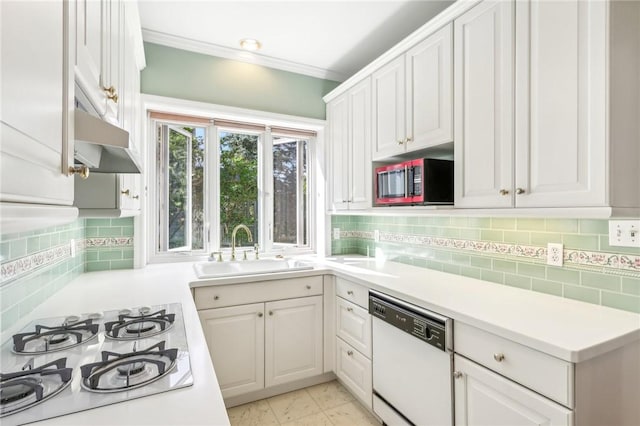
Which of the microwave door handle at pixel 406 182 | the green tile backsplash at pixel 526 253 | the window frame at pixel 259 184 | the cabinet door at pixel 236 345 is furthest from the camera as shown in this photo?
the window frame at pixel 259 184

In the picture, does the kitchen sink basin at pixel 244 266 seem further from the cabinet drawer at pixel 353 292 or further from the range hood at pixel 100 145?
the range hood at pixel 100 145

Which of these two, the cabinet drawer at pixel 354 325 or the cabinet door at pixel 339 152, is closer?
the cabinet drawer at pixel 354 325

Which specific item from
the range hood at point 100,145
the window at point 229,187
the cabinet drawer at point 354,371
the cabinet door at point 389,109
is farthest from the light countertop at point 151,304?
the cabinet door at point 389,109

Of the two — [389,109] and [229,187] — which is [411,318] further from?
[229,187]

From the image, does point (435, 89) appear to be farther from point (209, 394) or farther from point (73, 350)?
point (73, 350)

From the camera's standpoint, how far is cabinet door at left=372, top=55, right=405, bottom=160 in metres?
2.13

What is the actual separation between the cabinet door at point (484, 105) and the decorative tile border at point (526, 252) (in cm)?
41

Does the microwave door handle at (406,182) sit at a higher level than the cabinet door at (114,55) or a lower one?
lower

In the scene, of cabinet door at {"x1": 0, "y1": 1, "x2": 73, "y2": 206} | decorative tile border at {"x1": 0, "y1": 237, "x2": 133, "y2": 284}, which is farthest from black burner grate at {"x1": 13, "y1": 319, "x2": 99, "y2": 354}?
cabinet door at {"x1": 0, "y1": 1, "x2": 73, "y2": 206}

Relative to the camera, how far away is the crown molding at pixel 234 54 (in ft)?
8.02

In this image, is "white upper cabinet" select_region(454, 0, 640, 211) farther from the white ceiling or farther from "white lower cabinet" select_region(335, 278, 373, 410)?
"white lower cabinet" select_region(335, 278, 373, 410)

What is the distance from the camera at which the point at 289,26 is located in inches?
90.8

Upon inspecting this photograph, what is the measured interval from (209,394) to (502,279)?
5.48 feet

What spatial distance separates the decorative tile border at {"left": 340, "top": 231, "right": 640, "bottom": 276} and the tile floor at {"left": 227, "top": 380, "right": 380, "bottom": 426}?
47.7 inches
